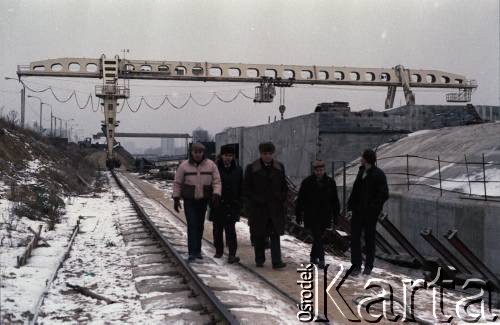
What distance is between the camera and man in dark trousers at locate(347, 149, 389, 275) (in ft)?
24.7

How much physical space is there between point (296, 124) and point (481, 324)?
51.0 feet

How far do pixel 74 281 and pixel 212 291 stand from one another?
189 cm

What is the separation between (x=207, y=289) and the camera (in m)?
6.21

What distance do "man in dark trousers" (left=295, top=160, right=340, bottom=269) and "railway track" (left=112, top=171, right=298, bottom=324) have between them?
3.60ft

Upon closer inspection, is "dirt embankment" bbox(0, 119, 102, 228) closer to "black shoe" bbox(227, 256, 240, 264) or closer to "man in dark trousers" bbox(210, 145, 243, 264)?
"man in dark trousers" bbox(210, 145, 243, 264)

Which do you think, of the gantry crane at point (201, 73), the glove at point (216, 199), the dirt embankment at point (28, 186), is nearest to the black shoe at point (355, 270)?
the glove at point (216, 199)

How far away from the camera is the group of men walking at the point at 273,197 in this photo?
768cm

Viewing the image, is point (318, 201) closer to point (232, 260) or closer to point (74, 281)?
point (232, 260)

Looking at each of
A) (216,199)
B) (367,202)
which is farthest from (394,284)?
(216,199)

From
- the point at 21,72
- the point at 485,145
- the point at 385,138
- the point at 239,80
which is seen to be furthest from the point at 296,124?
the point at 21,72

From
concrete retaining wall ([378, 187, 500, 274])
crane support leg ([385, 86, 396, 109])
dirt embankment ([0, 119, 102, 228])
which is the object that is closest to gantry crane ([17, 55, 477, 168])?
crane support leg ([385, 86, 396, 109])

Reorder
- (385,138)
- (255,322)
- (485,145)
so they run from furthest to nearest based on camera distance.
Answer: (385,138)
(485,145)
(255,322)

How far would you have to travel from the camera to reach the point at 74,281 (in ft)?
23.0

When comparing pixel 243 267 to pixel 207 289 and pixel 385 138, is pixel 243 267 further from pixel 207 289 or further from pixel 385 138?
pixel 385 138
